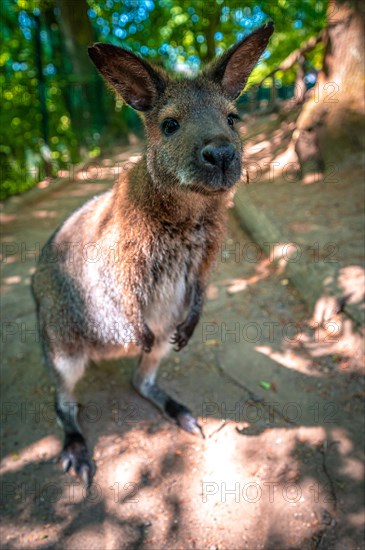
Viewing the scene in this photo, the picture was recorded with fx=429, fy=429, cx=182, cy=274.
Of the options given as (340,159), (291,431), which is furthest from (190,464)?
(340,159)

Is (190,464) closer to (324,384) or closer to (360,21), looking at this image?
(324,384)

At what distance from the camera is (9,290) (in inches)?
206

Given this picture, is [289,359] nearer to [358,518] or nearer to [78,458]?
[358,518]

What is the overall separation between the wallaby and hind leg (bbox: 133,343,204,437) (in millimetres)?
14

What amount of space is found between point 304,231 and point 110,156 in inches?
325

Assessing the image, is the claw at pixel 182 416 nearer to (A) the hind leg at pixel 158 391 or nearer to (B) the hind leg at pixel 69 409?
(A) the hind leg at pixel 158 391

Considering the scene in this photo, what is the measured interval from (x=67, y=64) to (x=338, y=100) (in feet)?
26.9

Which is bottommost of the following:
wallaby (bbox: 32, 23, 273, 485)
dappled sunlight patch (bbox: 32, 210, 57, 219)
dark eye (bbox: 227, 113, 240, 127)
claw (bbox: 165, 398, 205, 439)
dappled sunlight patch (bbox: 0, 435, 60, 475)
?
dappled sunlight patch (bbox: 0, 435, 60, 475)

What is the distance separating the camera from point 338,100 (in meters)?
6.95

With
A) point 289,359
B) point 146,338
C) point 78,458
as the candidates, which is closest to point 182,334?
point 146,338

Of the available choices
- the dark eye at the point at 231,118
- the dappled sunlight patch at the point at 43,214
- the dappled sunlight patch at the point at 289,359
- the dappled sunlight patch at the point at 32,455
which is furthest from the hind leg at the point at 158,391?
the dappled sunlight patch at the point at 43,214

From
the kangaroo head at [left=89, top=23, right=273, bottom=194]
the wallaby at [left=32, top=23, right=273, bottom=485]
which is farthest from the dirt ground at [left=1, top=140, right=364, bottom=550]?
the kangaroo head at [left=89, top=23, right=273, bottom=194]

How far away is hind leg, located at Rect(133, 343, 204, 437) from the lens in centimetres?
356

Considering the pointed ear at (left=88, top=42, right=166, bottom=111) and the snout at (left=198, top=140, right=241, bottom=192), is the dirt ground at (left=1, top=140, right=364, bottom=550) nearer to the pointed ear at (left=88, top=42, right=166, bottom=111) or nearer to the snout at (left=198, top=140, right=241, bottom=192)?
the snout at (left=198, top=140, right=241, bottom=192)
